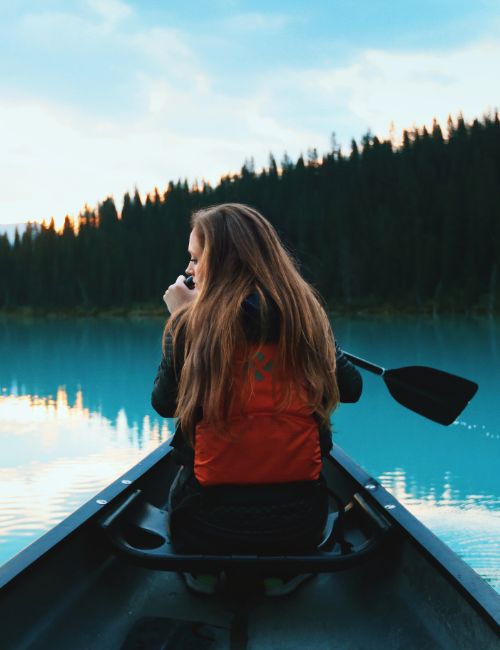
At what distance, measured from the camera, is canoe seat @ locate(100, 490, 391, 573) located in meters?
1.90

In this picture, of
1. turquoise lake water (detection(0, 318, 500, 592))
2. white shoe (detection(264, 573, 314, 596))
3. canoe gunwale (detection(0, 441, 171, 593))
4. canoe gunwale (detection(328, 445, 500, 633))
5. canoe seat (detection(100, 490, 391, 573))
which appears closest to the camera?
canoe gunwale (detection(328, 445, 500, 633))

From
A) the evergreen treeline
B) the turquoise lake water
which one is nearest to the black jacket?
the turquoise lake water

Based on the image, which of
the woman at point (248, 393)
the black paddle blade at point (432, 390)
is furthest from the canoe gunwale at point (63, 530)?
the black paddle blade at point (432, 390)

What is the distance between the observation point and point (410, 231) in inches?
2242

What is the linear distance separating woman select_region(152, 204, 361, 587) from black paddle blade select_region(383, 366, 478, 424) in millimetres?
1124

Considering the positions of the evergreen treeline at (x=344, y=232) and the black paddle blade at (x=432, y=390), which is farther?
the evergreen treeline at (x=344, y=232)

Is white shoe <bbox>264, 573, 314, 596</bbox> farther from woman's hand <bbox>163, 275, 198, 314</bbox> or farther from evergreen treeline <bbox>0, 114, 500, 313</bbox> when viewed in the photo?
evergreen treeline <bbox>0, 114, 500, 313</bbox>

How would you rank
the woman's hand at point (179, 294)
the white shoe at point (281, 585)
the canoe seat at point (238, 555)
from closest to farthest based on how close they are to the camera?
the canoe seat at point (238, 555) < the white shoe at point (281, 585) < the woman's hand at point (179, 294)

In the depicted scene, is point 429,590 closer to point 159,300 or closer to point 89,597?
point 89,597

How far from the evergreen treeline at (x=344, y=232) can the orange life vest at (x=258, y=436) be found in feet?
147

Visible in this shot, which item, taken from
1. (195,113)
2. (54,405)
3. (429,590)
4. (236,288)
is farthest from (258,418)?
(195,113)

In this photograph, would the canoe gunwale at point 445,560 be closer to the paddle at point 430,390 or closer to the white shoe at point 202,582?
the paddle at point 430,390

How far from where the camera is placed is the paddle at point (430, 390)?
9.49 ft

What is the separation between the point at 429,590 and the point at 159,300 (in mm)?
62348
